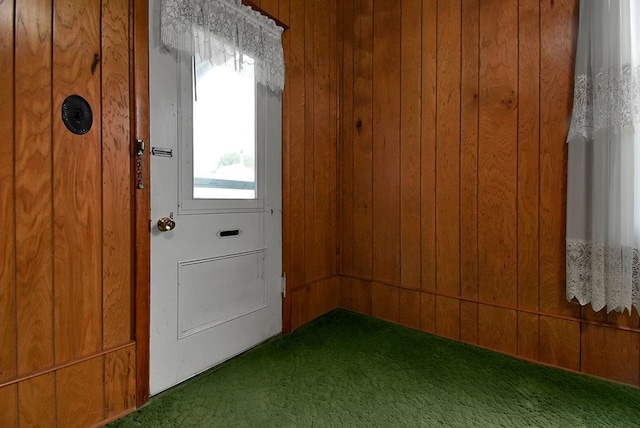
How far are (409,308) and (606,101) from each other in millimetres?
1560

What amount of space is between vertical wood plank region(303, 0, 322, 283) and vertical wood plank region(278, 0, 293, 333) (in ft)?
0.57

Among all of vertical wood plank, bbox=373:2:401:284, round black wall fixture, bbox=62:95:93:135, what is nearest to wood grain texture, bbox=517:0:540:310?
vertical wood plank, bbox=373:2:401:284

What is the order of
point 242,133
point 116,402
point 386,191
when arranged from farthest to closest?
1. point 386,191
2. point 242,133
3. point 116,402

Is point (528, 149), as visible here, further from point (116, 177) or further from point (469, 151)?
point (116, 177)

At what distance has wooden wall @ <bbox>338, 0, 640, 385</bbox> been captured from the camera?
1.69 meters

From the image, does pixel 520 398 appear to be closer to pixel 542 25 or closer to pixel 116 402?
pixel 116 402

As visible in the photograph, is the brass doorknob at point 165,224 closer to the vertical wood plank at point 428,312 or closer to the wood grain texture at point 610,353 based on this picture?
the vertical wood plank at point 428,312

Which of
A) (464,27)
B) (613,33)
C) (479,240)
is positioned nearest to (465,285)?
(479,240)

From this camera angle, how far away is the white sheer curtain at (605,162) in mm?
1447

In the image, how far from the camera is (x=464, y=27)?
6.46ft

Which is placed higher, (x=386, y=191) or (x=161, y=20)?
(x=161, y=20)

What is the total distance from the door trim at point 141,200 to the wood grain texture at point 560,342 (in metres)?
2.01

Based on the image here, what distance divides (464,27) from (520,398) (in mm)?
2040

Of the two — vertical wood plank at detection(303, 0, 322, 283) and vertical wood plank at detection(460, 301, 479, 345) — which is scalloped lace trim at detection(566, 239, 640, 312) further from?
vertical wood plank at detection(303, 0, 322, 283)
